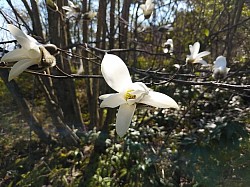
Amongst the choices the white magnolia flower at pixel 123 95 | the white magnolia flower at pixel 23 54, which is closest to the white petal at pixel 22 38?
the white magnolia flower at pixel 23 54

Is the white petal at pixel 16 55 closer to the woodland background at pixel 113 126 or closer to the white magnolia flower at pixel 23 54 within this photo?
the white magnolia flower at pixel 23 54

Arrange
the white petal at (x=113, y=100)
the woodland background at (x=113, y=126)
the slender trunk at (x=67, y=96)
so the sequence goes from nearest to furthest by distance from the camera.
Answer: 1. the white petal at (x=113, y=100)
2. the woodland background at (x=113, y=126)
3. the slender trunk at (x=67, y=96)

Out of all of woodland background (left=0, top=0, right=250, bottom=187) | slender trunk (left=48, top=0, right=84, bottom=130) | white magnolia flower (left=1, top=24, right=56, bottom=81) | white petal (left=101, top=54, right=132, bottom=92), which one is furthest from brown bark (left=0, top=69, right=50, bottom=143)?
white petal (left=101, top=54, right=132, bottom=92)

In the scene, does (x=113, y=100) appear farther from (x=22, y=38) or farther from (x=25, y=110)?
(x=25, y=110)

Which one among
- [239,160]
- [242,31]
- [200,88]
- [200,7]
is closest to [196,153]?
[239,160]

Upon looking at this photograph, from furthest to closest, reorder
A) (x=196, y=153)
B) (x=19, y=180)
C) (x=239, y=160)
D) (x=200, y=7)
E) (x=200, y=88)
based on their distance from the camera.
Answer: (x=200, y=7)
(x=200, y=88)
(x=19, y=180)
(x=196, y=153)
(x=239, y=160)

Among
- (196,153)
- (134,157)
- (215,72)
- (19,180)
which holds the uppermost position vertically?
(215,72)

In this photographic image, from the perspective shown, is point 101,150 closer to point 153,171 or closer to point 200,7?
point 153,171
